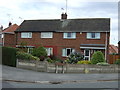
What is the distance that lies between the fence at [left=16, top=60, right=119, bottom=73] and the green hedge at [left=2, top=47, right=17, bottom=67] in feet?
2.25

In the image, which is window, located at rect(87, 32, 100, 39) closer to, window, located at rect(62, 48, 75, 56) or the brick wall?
the brick wall

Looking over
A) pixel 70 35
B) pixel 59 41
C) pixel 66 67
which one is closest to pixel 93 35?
pixel 70 35

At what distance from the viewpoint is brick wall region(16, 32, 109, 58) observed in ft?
117

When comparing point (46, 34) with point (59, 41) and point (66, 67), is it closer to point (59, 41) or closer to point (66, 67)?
point (59, 41)

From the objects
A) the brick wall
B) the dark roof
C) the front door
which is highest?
the dark roof

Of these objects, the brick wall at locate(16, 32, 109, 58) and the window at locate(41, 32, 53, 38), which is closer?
the brick wall at locate(16, 32, 109, 58)

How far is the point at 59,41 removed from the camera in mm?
37094

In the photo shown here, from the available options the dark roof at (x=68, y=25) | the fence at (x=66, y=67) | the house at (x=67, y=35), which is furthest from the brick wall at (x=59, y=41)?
the fence at (x=66, y=67)

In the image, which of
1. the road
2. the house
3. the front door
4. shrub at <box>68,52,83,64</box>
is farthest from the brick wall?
the road

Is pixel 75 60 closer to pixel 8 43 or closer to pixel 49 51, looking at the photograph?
pixel 49 51

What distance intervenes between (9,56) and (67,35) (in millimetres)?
13850

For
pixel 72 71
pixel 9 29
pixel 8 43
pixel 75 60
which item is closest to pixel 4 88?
pixel 72 71

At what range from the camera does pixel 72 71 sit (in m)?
22.8

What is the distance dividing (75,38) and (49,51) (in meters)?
4.66
